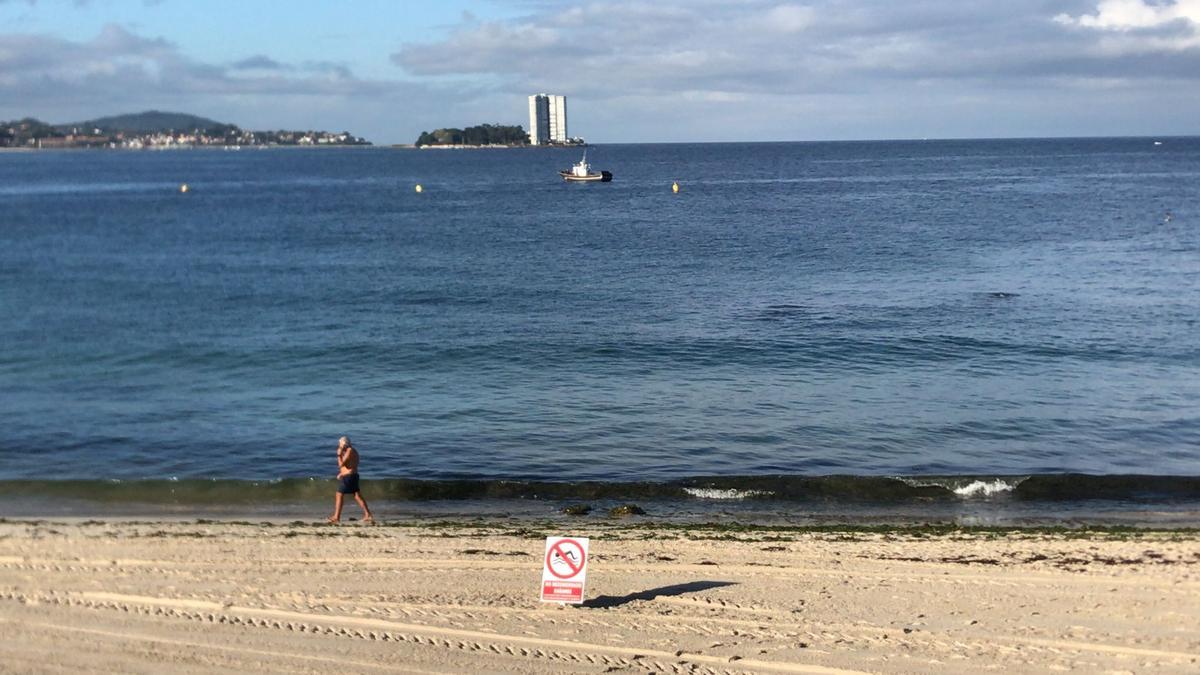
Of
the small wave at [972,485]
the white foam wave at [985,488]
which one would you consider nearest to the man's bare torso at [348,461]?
the small wave at [972,485]

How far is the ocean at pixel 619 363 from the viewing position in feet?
69.7

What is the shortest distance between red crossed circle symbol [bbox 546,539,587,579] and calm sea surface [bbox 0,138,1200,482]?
8327 mm

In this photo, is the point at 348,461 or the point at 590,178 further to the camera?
the point at 590,178

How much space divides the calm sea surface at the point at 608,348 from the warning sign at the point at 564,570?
8.34 meters

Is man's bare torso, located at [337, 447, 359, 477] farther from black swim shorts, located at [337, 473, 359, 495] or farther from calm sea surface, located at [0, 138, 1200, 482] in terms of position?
calm sea surface, located at [0, 138, 1200, 482]

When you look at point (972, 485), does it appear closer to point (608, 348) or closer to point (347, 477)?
point (347, 477)

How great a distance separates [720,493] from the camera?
20000mm

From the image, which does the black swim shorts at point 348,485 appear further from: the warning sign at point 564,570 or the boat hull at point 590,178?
the boat hull at point 590,178

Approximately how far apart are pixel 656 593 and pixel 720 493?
7139 mm

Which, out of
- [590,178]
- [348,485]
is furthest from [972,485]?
[590,178]

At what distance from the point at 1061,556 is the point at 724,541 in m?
4.68

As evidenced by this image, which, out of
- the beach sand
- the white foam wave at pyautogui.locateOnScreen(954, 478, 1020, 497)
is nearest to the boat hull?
the white foam wave at pyautogui.locateOnScreen(954, 478, 1020, 497)

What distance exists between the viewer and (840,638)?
38.0 feet

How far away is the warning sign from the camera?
12.4 metres
